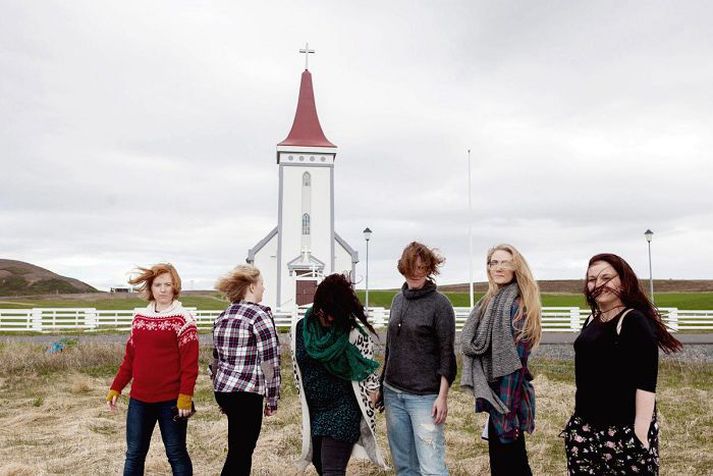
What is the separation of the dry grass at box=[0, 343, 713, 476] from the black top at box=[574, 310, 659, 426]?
2.74 m

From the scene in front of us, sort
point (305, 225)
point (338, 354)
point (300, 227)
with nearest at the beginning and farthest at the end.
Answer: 1. point (338, 354)
2. point (300, 227)
3. point (305, 225)

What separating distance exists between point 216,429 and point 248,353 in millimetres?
3486

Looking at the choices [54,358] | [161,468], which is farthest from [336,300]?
[54,358]

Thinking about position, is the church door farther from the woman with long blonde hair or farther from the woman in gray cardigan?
the woman with long blonde hair

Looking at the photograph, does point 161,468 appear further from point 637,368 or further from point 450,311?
point 637,368

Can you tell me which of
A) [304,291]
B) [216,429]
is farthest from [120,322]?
Answer: [216,429]

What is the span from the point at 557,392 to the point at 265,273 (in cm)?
2355

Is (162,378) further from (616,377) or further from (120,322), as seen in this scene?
(120,322)

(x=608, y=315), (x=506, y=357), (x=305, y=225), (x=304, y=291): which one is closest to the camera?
(x=608, y=315)

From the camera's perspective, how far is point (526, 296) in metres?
3.61

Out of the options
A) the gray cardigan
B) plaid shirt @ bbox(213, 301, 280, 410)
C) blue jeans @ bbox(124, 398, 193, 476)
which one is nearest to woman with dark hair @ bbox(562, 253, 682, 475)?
the gray cardigan

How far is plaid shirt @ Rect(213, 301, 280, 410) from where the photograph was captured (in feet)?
13.3

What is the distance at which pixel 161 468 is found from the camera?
559 centimetres

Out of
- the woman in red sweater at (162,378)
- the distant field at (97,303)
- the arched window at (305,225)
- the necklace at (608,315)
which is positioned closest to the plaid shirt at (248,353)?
the woman in red sweater at (162,378)
